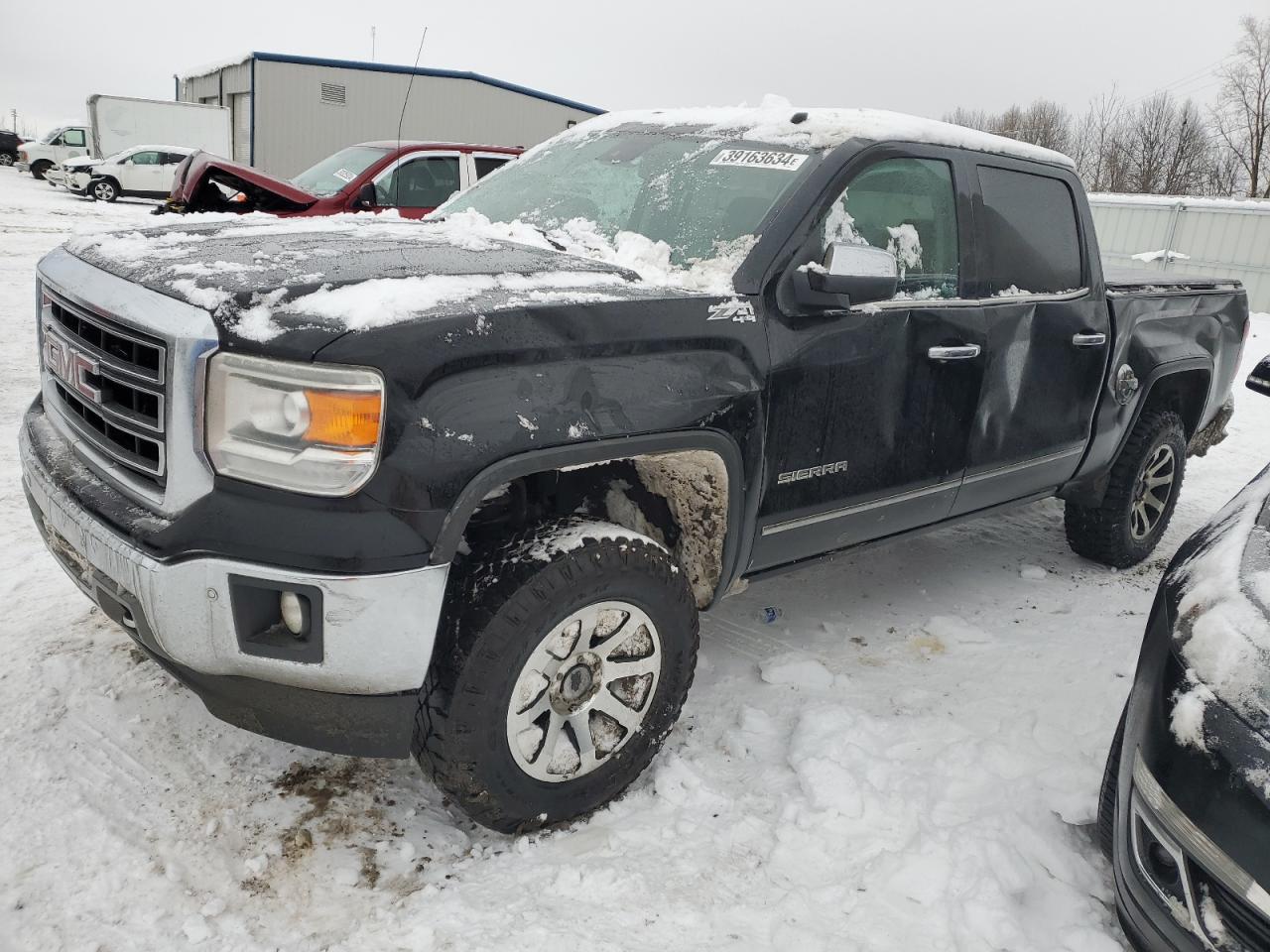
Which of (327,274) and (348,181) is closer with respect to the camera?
(327,274)

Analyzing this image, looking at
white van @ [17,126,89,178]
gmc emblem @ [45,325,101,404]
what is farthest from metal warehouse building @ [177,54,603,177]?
gmc emblem @ [45,325,101,404]

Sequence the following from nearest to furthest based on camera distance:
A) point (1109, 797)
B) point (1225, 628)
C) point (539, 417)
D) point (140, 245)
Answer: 1. point (1225, 628)
2. point (539, 417)
3. point (1109, 797)
4. point (140, 245)

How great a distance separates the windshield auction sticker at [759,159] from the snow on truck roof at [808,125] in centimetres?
7

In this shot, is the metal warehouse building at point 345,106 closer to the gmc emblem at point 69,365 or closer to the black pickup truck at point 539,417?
the black pickup truck at point 539,417

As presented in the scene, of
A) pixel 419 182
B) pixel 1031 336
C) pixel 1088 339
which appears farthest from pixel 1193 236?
pixel 1031 336

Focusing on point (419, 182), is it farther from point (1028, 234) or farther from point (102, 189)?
point (102, 189)

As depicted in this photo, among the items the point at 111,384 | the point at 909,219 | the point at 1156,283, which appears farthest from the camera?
the point at 1156,283

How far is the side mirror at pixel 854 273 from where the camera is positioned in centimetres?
267

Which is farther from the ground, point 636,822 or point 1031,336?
point 1031,336

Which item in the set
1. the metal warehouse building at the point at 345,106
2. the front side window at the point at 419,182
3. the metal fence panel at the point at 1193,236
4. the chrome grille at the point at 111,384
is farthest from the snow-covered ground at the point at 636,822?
the metal warehouse building at the point at 345,106

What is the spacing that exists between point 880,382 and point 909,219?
63cm

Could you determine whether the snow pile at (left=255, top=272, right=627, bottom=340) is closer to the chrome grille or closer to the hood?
the chrome grille

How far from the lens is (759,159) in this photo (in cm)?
308

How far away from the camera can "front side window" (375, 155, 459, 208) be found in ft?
28.0
